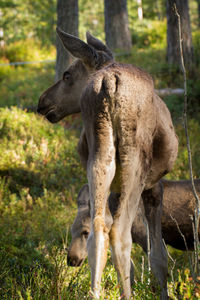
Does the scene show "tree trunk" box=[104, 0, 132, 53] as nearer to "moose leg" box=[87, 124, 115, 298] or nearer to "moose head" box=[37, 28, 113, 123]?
"moose head" box=[37, 28, 113, 123]

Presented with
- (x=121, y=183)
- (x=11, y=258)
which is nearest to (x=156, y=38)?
(x=11, y=258)

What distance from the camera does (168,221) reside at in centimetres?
555

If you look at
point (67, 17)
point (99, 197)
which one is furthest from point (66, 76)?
point (67, 17)

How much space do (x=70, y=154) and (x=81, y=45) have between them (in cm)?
518

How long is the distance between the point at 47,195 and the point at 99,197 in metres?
Answer: 4.51

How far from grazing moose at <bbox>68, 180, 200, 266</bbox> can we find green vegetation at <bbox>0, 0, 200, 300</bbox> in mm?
276

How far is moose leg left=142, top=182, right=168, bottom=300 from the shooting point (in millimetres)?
3988

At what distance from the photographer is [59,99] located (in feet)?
13.5

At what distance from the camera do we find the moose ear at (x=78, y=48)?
359 cm

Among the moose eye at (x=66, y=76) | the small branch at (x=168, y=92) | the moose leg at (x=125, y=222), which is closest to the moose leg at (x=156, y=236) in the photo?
the moose leg at (x=125, y=222)

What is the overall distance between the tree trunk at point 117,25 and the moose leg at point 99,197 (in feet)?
43.0

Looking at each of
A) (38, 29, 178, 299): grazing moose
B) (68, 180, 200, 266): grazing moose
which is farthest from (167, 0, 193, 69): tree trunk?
(38, 29, 178, 299): grazing moose

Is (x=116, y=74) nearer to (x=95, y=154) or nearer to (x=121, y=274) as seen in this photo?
(x=95, y=154)

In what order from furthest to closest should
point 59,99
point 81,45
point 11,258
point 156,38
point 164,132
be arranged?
point 156,38 → point 11,258 → point 59,99 → point 81,45 → point 164,132
